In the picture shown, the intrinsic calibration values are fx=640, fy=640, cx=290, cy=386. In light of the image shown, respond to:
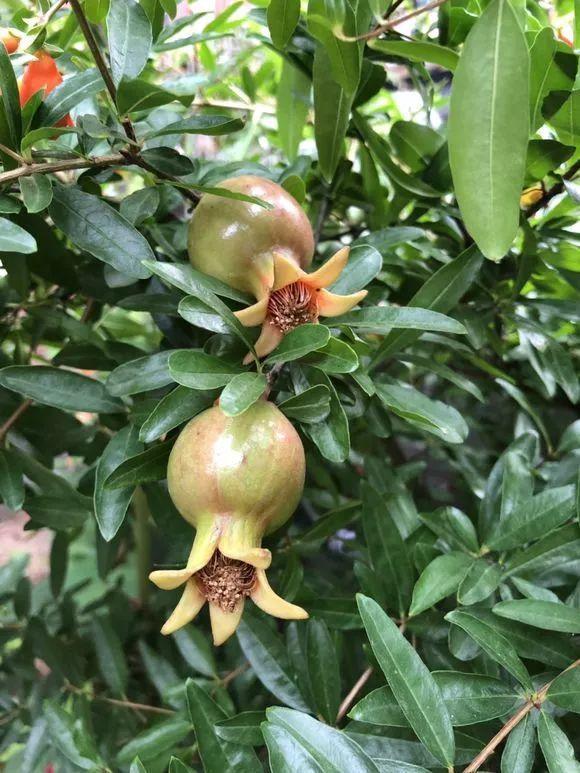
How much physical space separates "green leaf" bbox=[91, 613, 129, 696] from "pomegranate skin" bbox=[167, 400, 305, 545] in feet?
1.36

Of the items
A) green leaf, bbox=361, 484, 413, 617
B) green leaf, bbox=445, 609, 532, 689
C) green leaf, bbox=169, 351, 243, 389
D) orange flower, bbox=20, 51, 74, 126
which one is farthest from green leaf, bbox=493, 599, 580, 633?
orange flower, bbox=20, 51, 74, 126

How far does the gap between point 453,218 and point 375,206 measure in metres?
0.07

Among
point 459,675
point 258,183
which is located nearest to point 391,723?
point 459,675

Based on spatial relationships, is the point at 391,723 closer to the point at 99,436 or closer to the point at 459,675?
the point at 459,675

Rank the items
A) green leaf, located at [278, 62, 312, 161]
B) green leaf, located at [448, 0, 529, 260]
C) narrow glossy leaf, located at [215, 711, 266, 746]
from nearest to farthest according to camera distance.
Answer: green leaf, located at [448, 0, 529, 260]
narrow glossy leaf, located at [215, 711, 266, 746]
green leaf, located at [278, 62, 312, 161]

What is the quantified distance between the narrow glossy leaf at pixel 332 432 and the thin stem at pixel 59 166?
0.20 metres

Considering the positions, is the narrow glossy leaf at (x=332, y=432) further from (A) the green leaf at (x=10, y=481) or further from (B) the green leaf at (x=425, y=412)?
(A) the green leaf at (x=10, y=481)

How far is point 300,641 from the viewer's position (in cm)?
51

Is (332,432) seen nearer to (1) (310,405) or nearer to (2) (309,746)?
(1) (310,405)

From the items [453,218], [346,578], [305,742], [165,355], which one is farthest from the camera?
[346,578]

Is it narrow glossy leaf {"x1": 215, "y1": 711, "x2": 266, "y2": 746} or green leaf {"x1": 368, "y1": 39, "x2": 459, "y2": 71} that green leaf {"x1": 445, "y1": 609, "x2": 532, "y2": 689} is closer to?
narrow glossy leaf {"x1": 215, "y1": 711, "x2": 266, "y2": 746}

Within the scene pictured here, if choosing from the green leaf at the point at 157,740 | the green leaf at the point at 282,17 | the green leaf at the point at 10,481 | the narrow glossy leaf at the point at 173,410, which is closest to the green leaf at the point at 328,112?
the green leaf at the point at 282,17

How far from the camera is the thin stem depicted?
39 centimetres

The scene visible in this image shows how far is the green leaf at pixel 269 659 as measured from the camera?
490 mm
